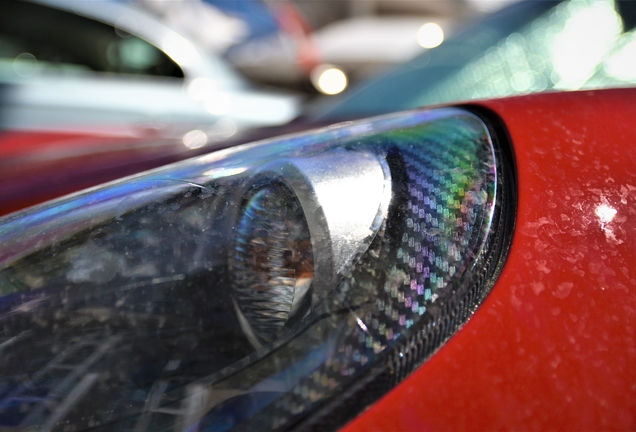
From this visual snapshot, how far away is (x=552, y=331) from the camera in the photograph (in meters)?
0.67

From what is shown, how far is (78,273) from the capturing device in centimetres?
85

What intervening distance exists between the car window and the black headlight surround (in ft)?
9.77

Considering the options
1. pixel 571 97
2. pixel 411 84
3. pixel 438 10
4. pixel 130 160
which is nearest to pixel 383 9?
pixel 438 10

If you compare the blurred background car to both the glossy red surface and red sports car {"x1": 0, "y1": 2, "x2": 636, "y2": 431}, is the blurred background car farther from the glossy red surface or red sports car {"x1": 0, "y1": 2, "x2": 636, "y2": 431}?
the glossy red surface

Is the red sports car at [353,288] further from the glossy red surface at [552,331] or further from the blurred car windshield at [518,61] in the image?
the blurred car windshield at [518,61]

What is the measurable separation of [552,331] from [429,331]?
0.15m

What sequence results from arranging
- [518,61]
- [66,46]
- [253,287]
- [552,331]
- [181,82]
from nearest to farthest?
[552,331]
[253,287]
[518,61]
[66,46]
[181,82]

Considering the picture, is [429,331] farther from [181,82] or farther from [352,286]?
[181,82]

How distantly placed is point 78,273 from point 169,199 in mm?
177

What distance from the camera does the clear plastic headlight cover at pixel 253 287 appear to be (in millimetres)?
723

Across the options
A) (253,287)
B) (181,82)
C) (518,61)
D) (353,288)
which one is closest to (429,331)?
(353,288)

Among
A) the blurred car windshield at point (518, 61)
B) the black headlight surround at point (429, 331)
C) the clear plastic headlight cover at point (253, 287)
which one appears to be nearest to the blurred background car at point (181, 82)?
the blurred car windshield at point (518, 61)

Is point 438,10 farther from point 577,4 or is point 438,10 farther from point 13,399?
point 13,399

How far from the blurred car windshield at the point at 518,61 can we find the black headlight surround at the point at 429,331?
1.23 metres
